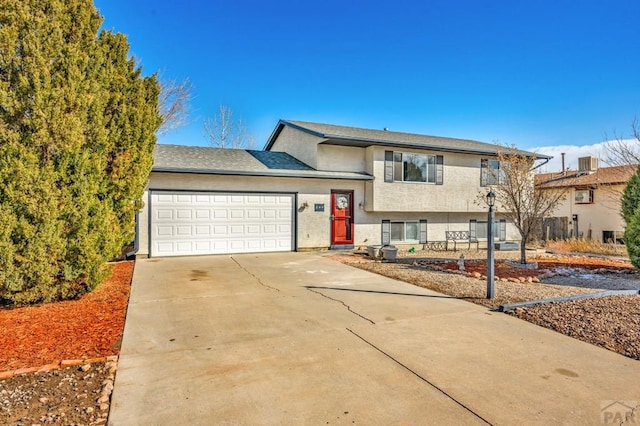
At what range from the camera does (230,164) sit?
12.0 meters

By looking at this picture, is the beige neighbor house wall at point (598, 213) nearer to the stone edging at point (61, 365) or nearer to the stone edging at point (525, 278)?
the stone edging at point (525, 278)

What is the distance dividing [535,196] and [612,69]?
6.84 metres

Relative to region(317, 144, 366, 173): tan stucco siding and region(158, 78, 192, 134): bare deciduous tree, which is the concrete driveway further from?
region(158, 78, 192, 134): bare deciduous tree

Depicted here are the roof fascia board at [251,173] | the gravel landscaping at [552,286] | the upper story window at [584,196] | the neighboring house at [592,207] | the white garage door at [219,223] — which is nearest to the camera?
the gravel landscaping at [552,286]

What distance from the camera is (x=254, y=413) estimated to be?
260cm

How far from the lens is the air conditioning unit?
21.9 m

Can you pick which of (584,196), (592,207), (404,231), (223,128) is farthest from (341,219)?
(584,196)

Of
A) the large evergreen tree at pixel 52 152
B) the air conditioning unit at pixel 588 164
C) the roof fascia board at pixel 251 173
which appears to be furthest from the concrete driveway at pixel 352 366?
the air conditioning unit at pixel 588 164

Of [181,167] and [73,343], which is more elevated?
[181,167]

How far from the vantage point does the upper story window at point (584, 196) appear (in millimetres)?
19953

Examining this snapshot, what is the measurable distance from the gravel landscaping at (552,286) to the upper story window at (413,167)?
9.95ft

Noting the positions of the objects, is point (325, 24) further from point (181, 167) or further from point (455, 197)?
point (455, 197)

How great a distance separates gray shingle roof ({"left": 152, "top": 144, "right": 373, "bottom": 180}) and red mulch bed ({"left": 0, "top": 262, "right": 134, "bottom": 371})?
5.69 meters

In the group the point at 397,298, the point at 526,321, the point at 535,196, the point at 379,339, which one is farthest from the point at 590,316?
the point at 535,196
